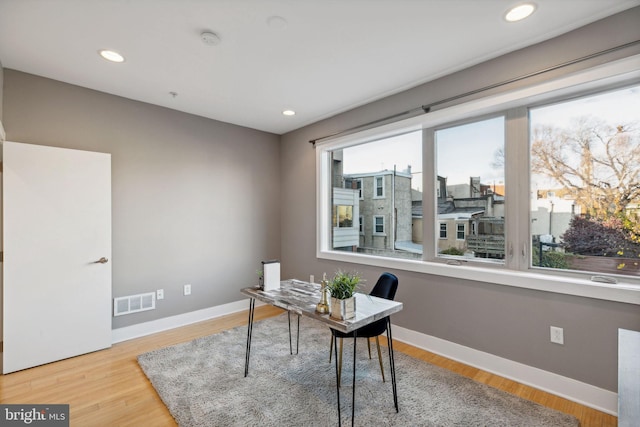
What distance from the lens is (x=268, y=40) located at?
7.42ft

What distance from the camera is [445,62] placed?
2594 millimetres

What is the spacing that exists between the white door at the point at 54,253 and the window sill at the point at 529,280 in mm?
3042

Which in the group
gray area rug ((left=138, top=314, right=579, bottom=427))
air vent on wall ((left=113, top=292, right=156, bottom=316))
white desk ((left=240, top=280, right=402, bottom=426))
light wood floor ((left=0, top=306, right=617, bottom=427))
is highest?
white desk ((left=240, top=280, right=402, bottom=426))

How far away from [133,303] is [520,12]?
4432mm

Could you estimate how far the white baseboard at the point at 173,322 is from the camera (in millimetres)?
3293

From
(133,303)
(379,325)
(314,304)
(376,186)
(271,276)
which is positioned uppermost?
(376,186)

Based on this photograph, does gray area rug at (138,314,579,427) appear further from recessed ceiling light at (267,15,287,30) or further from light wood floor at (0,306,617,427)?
recessed ceiling light at (267,15,287,30)

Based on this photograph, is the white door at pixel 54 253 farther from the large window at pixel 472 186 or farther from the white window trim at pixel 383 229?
the large window at pixel 472 186

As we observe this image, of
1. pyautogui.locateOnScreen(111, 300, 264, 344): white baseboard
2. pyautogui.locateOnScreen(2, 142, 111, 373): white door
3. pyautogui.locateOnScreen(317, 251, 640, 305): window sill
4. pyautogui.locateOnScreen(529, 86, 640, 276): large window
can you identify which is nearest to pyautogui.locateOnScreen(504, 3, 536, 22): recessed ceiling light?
pyautogui.locateOnScreen(529, 86, 640, 276): large window

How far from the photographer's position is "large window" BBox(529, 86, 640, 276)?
2.07 metres

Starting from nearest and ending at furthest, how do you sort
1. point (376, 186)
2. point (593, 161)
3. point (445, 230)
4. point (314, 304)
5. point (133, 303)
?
point (314, 304) < point (593, 161) < point (445, 230) < point (133, 303) < point (376, 186)
